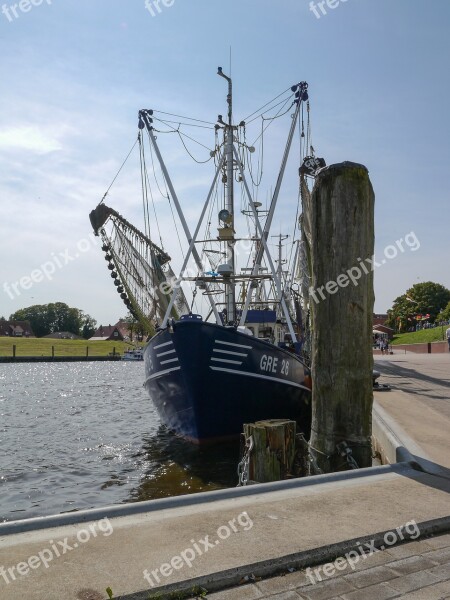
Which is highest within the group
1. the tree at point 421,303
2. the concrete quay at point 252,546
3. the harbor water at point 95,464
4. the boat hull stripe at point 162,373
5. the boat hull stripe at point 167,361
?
the tree at point 421,303

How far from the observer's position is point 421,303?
308 feet

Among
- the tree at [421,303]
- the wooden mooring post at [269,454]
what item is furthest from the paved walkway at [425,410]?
the tree at [421,303]

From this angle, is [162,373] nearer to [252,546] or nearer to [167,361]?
[167,361]

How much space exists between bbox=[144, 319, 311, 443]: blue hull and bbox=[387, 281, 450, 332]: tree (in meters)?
85.2

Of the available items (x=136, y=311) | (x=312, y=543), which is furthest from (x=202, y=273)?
(x=312, y=543)

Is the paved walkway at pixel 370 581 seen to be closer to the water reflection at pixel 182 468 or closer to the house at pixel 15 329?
the water reflection at pixel 182 468

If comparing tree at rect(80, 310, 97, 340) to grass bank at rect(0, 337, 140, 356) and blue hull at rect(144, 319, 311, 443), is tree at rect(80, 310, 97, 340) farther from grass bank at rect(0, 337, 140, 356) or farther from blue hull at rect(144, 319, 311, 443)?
blue hull at rect(144, 319, 311, 443)

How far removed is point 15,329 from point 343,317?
13244 cm

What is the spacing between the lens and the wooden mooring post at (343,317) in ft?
20.4

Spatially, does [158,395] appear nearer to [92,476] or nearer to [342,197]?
[92,476]

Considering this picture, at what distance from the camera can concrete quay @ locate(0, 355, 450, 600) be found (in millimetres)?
3049

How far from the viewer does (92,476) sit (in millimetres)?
10047

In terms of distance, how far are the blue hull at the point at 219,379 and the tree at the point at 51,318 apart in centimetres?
13097

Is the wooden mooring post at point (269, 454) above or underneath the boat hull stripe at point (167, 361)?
underneath
